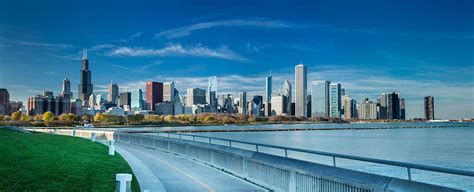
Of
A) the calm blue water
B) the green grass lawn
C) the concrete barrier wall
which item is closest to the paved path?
the concrete barrier wall

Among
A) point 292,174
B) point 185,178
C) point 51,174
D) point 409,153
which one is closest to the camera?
point 292,174

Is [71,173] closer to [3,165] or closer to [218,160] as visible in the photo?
[3,165]

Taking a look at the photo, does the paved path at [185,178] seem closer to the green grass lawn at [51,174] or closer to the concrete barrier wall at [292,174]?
the concrete barrier wall at [292,174]

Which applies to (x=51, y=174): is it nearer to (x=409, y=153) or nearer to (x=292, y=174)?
(x=292, y=174)

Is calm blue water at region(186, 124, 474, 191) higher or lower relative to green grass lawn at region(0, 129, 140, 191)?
lower

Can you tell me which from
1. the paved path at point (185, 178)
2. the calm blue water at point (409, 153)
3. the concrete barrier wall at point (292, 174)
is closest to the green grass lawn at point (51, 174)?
the paved path at point (185, 178)

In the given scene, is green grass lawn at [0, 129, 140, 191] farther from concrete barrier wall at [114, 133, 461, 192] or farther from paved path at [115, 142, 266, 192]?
concrete barrier wall at [114, 133, 461, 192]

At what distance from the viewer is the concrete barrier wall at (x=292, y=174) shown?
35.6 feet

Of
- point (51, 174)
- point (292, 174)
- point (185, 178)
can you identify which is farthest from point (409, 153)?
point (51, 174)

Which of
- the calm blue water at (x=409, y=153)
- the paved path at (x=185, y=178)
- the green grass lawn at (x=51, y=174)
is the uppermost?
the green grass lawn at (x=51, y=174)

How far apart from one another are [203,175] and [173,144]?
14.8 m

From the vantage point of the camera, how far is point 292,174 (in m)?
15.4

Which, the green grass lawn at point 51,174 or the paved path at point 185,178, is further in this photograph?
the paved path at point 185,178

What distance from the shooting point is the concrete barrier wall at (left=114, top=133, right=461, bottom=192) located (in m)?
10.8
